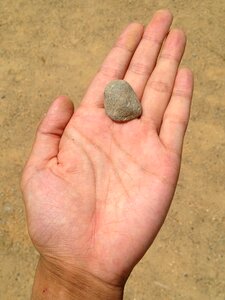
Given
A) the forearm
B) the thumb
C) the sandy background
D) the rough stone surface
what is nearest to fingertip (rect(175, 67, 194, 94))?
the rough stone surface

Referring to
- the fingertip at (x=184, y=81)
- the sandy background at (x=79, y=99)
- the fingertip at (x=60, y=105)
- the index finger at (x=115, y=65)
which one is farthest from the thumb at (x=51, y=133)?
the sandy background at (x=79, y=99)

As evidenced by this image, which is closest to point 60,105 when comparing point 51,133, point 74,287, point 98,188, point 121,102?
point 51,133

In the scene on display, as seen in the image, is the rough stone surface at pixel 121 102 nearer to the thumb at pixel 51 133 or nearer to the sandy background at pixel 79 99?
the thumb at pixel 51 133

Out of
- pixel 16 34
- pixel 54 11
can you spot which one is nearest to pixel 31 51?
pixel 16 34

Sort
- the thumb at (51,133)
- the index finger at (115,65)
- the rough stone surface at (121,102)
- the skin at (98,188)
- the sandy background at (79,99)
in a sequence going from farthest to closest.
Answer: the sandy background at (79,99)
the index finger at (115,65)
the rough stone surface at (121,102)
the thumb at (51,133)
the skin at (98,188)

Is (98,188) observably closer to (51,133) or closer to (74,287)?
(51,133)

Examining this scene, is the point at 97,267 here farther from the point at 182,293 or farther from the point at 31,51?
the point at 31,51
